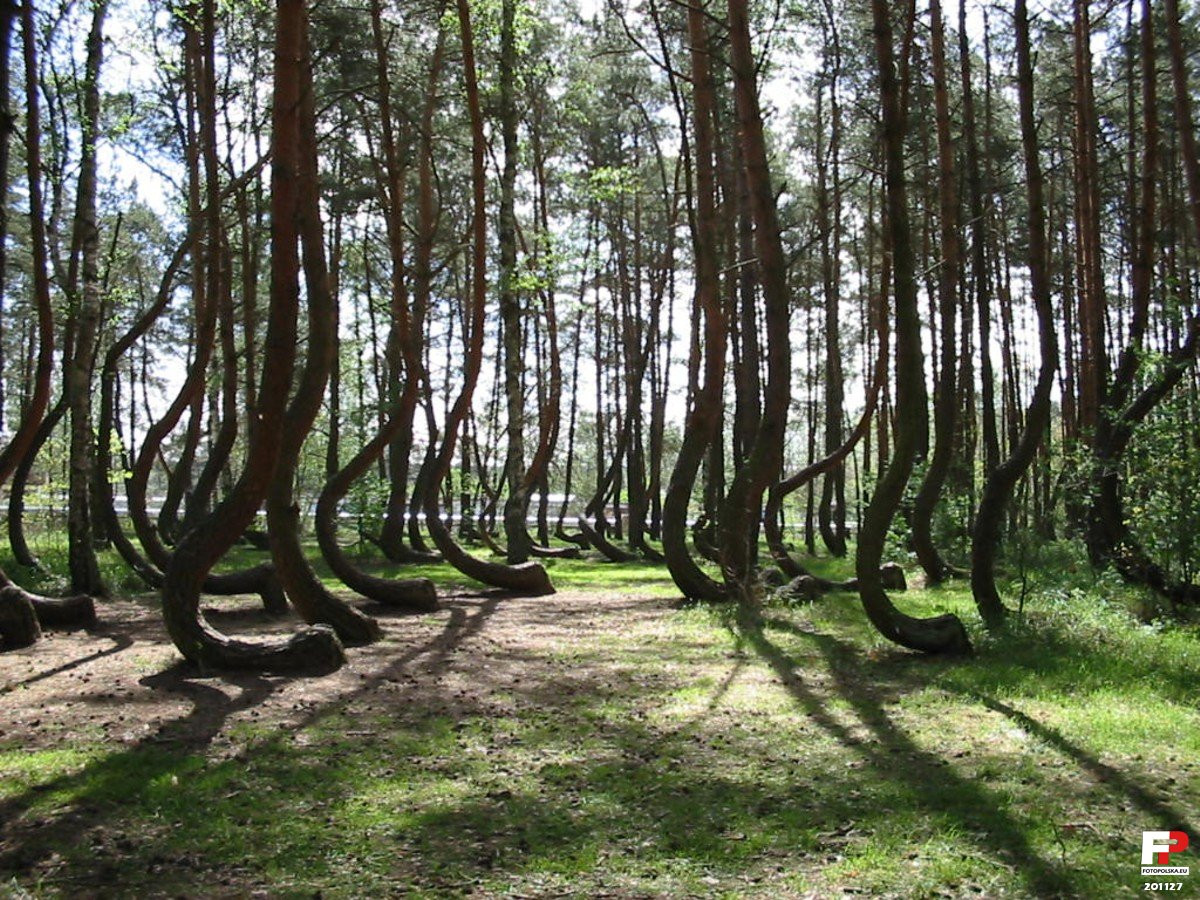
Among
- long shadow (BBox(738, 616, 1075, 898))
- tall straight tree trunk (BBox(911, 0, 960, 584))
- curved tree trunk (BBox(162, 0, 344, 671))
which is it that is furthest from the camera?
tall straight tree trunk (BBox(911, 0, 960, 584))

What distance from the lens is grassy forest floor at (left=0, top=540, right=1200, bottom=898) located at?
13.7 feet

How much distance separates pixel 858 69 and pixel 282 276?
1648cm

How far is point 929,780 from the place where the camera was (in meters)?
5.31

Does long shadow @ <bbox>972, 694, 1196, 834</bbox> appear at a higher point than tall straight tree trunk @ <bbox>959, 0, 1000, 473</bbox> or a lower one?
lower

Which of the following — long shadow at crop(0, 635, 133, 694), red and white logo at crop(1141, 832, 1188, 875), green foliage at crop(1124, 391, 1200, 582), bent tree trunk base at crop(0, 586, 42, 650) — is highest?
green foliage at crop(1124, 391, 1200, 582)

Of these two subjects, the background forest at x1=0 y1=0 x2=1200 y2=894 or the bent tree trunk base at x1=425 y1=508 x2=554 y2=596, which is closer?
the background forest at x1=0 y1=0 x2=1200 y2=894

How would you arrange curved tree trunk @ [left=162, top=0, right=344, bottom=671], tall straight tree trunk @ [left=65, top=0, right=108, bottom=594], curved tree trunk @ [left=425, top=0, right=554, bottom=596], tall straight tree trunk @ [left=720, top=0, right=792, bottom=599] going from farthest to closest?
curved tree trunk @ [left=425, top=0, right=554, bottom=596]
tall straight tree trunk @ [left=65, top=0, right=108, bottom=594]
tall straight tree trunk @ [left=720, top=0, right=792, bottom=599]
curved tree trunk @ [left=162, top=0, right=344, bottom=671]

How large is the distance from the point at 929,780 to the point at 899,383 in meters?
4.10

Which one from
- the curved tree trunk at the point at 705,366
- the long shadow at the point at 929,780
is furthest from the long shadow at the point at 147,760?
the curved tree trunk at the point at 705,366

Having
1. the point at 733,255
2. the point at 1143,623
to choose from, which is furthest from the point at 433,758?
the point at 733,255

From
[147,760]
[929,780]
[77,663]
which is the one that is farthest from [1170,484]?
[77,663]

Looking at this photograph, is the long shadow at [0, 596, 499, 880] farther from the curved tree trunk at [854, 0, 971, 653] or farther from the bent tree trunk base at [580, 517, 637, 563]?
the bent tree trunk base at [580, 517, 637, 563]

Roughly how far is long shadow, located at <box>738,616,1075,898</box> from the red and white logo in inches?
15.3

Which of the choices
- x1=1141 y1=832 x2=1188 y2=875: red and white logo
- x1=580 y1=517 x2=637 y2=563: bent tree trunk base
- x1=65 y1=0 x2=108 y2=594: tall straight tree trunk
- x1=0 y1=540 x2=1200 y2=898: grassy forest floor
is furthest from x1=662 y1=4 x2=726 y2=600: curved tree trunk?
x1=580 y1=517 x2=637 y2=563: bent tree trunk base
